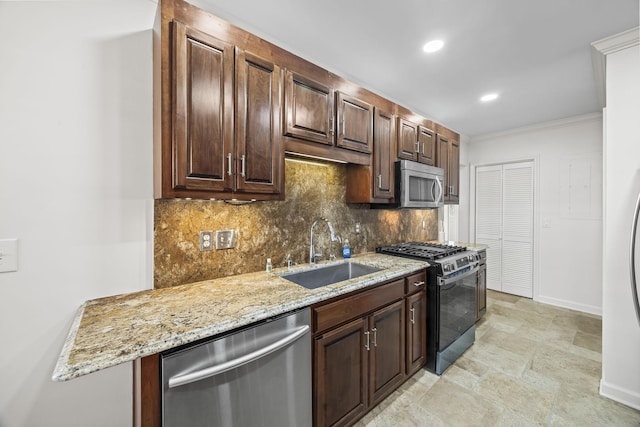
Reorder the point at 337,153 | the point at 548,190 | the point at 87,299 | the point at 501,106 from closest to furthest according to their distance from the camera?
the point at 87,299 → the point at 337,153 → the point at 501,106 → the point at 548,190

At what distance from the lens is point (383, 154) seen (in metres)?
2.42

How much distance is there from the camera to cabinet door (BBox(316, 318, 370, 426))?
1.47 m

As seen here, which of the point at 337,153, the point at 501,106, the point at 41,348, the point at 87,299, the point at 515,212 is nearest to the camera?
the point at 41,348

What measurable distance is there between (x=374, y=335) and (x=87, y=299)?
5.45 ft

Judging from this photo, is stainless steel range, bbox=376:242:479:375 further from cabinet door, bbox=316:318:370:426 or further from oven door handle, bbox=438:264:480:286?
cabinet door, bbox=316:318:370:426

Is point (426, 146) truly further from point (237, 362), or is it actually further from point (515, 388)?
point (237, 362)

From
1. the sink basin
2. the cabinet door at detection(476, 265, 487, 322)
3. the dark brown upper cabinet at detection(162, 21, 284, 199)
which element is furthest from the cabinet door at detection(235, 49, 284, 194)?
the cabinet door at detection(476, 265, 487, 322)

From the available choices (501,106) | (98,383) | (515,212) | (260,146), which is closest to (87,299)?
(98,383)

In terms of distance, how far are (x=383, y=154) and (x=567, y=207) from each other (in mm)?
3184

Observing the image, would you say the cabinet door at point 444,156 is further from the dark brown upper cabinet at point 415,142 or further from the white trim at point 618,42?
the white trim at point 618,42

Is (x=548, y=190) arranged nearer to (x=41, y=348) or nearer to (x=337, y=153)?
(x=337, y=153)

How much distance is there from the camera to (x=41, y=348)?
123 cm

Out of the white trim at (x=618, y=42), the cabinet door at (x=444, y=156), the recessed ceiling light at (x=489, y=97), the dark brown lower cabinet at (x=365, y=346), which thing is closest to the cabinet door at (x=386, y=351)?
the dark brown lower cabinet at (x=365, y=346)

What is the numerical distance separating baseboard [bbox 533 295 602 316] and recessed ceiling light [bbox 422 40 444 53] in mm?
3930
